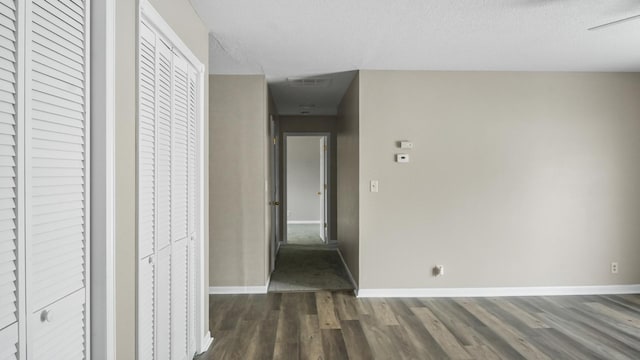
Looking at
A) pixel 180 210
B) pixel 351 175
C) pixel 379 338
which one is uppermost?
pixel 351 175

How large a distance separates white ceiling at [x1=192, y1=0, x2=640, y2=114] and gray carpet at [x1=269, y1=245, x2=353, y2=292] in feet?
8.22

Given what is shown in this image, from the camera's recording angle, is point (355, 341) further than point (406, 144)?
No

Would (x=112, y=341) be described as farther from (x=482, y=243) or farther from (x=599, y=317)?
(x=599, y=317)

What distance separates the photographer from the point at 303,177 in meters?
9.31

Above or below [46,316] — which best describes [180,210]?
above

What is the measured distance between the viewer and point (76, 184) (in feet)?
3.94

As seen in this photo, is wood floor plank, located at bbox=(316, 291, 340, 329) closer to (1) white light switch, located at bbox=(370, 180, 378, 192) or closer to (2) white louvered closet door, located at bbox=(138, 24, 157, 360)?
(1) white light switch, located at bbox=(370, 180, 378, 192)

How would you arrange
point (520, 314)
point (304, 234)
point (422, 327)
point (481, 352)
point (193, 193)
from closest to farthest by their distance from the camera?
point (193, 193)
point (481, 352)
point (422, 327)
point (520, 314)
point (304, 234)

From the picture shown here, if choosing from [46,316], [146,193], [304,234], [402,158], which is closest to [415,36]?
[402,158]

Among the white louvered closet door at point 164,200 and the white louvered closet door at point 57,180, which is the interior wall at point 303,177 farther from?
the white louvered closet door at point 57,180

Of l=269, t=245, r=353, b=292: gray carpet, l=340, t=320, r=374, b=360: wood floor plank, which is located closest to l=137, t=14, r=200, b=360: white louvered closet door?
l=340, t=320, r=374, b=360: wood floor plank

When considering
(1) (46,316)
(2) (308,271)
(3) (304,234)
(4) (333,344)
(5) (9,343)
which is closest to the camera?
(5) (9,343)

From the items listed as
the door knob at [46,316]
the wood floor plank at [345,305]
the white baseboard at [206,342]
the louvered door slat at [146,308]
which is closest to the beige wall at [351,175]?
the wood floor plank at [345,305]

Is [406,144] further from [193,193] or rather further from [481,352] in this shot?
[193,193]
